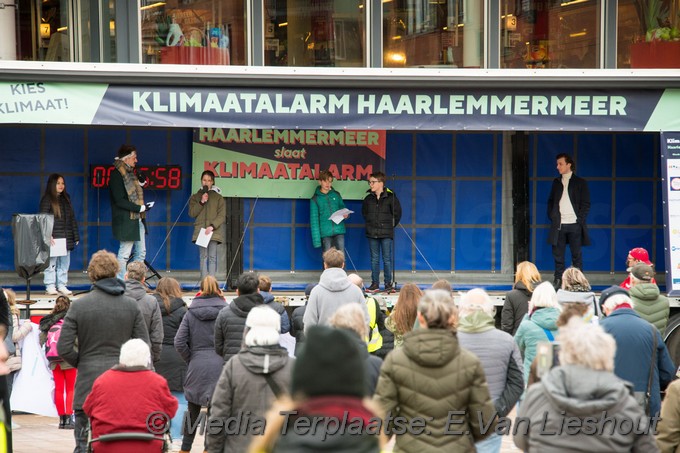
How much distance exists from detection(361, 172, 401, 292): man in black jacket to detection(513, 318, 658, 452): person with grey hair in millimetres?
9255

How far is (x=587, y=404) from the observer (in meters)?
4.80

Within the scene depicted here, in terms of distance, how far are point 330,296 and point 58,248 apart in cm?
565

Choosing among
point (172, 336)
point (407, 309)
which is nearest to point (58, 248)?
point (172, 336)

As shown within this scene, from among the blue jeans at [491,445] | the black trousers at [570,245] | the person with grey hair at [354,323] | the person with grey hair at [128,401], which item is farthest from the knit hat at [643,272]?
the person with grey hair at [128,401]

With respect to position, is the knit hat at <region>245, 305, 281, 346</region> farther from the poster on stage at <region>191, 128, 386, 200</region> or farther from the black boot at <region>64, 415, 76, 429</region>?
the poster on stage at <region>191, 128, 386, 200</region>

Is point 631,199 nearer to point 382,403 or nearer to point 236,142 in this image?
point 236,142

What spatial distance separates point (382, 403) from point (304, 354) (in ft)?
7.34

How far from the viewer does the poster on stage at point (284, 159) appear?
1501 cm

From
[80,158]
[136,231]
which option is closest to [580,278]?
[136,231]

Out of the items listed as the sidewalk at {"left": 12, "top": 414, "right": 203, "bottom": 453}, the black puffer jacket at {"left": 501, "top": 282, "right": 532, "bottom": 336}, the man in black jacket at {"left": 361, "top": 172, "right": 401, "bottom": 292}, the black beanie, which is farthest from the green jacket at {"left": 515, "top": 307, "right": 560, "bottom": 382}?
the man in black jacket at {"left": 361, "top": 172, "right": 401, "bottom": 292}

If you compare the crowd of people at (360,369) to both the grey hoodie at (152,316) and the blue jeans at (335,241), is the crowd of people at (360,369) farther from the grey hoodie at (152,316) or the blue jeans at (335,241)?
the blue jeans at (335,241)

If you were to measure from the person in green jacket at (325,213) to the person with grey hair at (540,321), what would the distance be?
6.74 meters

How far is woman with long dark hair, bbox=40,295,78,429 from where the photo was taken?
1120 centimetres

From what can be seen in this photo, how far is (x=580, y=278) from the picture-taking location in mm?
9391
